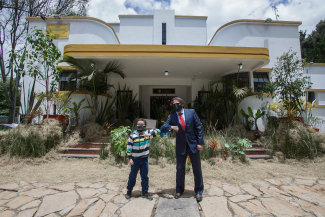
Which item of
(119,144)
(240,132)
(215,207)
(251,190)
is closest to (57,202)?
(119,144)

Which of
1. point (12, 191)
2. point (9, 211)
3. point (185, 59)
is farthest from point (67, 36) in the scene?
point (9, 211)

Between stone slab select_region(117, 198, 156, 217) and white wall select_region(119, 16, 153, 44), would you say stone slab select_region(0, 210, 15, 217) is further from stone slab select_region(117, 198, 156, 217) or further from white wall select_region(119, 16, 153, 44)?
white wall select_region(119, 16, 153, 44)

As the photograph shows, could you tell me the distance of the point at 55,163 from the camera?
4.59 m

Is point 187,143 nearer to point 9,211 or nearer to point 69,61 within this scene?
point 9,211

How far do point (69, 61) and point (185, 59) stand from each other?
4.09 metres

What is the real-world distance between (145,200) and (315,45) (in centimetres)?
2538

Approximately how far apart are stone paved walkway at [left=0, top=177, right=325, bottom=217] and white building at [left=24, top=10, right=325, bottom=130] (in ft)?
13.9

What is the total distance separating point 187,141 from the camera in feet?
9.00

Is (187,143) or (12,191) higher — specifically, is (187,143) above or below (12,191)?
above

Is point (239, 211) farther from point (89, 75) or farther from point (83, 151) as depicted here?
point (89, 75)

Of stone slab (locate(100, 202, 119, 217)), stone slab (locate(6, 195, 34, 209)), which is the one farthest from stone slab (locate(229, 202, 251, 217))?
stone slab (locate(6, 195, 34, 209))

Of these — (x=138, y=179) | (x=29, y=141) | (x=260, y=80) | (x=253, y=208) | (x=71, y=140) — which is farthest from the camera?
(x=260, y=80)

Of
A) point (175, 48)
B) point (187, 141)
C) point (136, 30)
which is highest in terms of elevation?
point (136, 30)

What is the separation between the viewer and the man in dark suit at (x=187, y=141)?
2.73 metres
